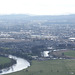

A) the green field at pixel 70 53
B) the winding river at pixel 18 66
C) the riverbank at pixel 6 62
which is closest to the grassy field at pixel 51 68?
the winding river at pixel 18 66

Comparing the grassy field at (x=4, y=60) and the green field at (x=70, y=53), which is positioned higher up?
the green field at (x=70, y=53)

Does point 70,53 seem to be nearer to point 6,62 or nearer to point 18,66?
point 18,66

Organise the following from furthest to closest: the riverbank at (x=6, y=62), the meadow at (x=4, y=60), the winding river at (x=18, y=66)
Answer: the meadow at (x=4, y=60) → the riverbank at (x=6, y=62) → the winding river at (x=18, y=66)

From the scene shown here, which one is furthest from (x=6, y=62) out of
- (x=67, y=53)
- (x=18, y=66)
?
(x=67, y=53)

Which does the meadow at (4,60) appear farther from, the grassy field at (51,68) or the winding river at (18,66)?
the grassy field at (51,68)

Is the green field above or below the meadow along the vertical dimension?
above

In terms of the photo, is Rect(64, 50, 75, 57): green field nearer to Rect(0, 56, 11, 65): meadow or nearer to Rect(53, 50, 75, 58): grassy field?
Rect(53, 50, 75, 58): grassy field

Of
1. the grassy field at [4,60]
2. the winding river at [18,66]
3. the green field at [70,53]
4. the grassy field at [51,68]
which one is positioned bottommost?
the winding river at [18,66]

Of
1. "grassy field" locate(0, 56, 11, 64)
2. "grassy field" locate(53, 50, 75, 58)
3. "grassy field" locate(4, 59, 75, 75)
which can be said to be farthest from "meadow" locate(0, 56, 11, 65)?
"grassy field" locate(53, 50, 75, 58)
